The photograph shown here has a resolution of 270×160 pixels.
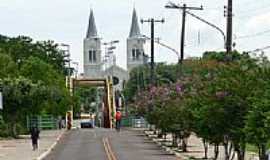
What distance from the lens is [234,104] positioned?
117ft

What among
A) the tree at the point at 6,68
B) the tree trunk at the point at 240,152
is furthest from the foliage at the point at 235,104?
the tree at the point at 6,68

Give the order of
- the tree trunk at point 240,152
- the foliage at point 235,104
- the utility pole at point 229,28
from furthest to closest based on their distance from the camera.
Answer: 1. the utility pole at point 229,28
2. the tree trunk at point 240,152
3. the foliage at point 235,104

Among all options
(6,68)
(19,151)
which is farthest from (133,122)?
(19,151)

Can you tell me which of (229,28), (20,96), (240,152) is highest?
(229,28)

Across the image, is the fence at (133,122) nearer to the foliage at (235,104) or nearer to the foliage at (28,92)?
the foliage at (28,92)

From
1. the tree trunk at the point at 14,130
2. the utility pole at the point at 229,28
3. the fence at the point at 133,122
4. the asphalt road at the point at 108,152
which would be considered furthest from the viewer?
the fence at the point at 133,122

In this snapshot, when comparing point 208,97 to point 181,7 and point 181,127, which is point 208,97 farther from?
point 181,7

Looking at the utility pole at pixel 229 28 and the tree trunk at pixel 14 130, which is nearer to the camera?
A: the utility pole at pixel 229 28

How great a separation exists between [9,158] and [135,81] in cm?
11326

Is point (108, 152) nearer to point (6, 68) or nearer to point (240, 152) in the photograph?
point (240, 152)

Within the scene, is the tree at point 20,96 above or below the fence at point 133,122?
above

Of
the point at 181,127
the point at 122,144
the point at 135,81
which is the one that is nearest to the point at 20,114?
the point at 122,144

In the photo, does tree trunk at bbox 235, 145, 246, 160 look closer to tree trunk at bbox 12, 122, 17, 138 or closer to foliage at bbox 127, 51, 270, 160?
foliage at bbox 127, 51, 270, 160

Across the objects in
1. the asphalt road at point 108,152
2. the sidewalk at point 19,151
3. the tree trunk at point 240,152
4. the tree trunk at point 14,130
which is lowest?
the sidewalk at point 19,151
